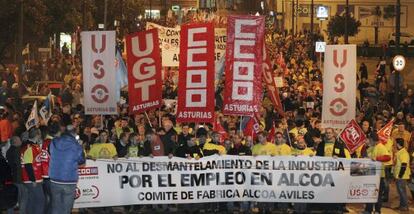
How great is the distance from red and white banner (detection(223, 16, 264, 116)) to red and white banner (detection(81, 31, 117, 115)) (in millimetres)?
2533

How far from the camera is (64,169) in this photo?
12.2m

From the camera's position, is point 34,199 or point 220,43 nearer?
point 34,199

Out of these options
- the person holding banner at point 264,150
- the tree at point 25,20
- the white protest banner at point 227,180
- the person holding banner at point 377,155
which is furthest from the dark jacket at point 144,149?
the tree at point 25,20

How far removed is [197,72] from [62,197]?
4799 millimetres

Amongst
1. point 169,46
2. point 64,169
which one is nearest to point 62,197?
point 64,169

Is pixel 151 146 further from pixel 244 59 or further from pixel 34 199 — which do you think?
pixel 34 199

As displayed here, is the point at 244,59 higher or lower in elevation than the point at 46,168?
higher

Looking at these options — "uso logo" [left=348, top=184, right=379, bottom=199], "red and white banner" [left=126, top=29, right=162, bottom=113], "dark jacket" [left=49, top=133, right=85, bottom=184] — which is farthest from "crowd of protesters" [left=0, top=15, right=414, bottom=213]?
"red and white banner" [left=126, top=29, right=162, bottom=113]

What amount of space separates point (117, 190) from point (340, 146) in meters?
3.96

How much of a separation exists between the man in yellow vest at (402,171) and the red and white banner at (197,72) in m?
3.51

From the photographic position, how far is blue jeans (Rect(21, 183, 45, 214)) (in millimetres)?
13406

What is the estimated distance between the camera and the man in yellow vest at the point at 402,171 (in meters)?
16.1

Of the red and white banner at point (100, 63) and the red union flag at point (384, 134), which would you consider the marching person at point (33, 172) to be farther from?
the red union flag at point (384, 134)

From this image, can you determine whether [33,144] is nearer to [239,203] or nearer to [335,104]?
[239,203]
